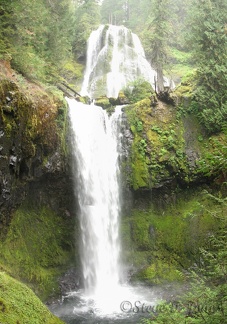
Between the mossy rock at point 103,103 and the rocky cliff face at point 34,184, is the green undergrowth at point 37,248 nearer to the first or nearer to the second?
the rocky cliff face at point 34,184

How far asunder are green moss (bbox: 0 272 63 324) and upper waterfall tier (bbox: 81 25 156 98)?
2227 cm

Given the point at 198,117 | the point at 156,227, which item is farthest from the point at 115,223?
the point at 198,117

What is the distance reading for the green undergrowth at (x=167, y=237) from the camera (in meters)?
14.4

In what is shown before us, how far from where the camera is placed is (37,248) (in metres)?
12.6

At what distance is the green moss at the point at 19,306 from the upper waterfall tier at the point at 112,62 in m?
22.3

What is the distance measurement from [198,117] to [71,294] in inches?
431

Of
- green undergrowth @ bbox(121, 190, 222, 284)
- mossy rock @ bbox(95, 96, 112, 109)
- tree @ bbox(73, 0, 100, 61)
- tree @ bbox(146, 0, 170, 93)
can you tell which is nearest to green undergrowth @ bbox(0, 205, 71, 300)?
green undergrowth @ bbox(121, 190, 222, 284)

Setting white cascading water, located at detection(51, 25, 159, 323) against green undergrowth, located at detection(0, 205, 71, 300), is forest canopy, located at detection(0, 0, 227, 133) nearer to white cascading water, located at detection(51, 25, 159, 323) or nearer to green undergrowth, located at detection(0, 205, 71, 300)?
white cascading water, located at detection(51, 25, 159, 323)

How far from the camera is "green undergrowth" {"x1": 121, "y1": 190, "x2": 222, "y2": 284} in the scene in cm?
1437

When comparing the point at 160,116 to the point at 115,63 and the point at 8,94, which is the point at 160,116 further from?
the point at 115,63

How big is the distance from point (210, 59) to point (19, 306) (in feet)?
49.7

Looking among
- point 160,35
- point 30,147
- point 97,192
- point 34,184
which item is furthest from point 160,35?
point 30,147

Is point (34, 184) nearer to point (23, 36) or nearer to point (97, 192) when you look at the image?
point (97, 192)

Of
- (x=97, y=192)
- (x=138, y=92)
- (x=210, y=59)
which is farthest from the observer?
(x=138, y=92)
